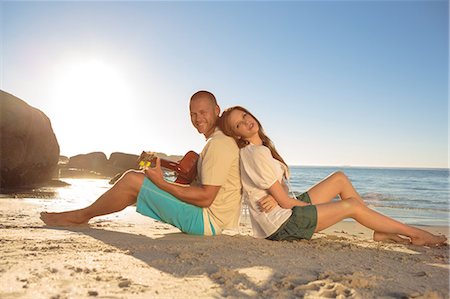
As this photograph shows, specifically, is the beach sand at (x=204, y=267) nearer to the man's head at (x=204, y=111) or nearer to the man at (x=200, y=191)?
the man at (x=200, y=191)

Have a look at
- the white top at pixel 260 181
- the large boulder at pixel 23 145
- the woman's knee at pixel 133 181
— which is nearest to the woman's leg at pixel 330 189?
the white top at pixel 260 181

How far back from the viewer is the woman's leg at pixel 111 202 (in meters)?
4.11

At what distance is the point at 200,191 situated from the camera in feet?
12.5

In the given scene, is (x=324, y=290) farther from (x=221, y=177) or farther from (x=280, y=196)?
(x=221, y=177)

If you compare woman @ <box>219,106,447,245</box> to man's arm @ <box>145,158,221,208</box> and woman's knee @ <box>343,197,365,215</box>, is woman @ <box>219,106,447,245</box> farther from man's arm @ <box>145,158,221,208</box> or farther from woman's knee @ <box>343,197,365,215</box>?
man's arm @ <box>145,158,221,208</box>

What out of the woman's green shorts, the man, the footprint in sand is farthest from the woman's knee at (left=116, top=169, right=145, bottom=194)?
the footprint in sand

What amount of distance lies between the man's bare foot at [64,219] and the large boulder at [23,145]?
575 centimetres

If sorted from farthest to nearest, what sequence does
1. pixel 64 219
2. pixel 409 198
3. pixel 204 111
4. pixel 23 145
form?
pixel 409 198
pixel 23 145
pixel 64 219
pixel 204 111

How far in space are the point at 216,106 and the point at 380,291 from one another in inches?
99.0

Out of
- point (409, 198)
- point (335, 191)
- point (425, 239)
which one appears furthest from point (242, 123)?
point (409, 198)

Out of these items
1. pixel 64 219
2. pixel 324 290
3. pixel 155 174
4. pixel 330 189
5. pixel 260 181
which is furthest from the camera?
pixel 64 219

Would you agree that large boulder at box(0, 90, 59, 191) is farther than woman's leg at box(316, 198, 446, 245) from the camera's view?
Yes

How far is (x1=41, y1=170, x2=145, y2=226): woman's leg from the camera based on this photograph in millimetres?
4109

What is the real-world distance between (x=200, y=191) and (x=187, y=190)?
137mm
